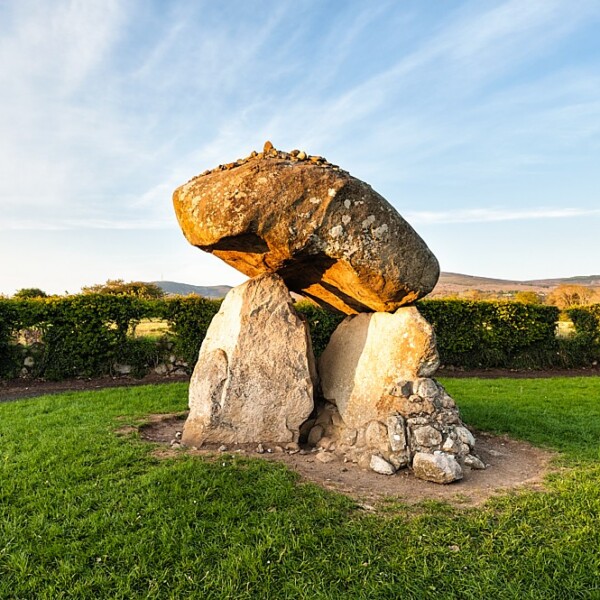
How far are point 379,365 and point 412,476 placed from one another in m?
1.51

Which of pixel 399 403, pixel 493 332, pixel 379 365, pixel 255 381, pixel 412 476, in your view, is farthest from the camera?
pixel 493 332

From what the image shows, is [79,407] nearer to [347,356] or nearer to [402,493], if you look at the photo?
[347,356]

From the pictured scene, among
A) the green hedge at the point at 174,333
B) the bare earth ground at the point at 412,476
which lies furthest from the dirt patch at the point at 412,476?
the green hedge at the point at 174,333

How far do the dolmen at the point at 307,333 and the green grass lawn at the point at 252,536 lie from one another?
0.96m

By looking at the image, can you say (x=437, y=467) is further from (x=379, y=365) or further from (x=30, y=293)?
(x=30, y=293)

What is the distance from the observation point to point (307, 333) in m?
7.09

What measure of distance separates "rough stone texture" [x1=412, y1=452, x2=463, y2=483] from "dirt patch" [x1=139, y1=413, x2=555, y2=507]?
0.24 feet

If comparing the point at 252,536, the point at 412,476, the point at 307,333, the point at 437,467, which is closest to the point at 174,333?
the point at 307,333

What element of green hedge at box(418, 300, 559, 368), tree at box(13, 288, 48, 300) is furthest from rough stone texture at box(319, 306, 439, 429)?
tree at box(13, 288, 48, 300)

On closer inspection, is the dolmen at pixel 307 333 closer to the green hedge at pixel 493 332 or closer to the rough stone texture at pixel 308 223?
the rough stone texture at pixel 308 223

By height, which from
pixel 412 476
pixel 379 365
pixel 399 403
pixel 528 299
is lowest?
pixel 412 476

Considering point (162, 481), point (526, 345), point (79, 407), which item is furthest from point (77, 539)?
point (526, 345)

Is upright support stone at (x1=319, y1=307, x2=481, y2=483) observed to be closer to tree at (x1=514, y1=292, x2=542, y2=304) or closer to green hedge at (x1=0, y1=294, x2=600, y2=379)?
green hedge at (x1=0, y1=294, x2=600, y2=379)

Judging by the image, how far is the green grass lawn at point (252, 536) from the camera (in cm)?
357
